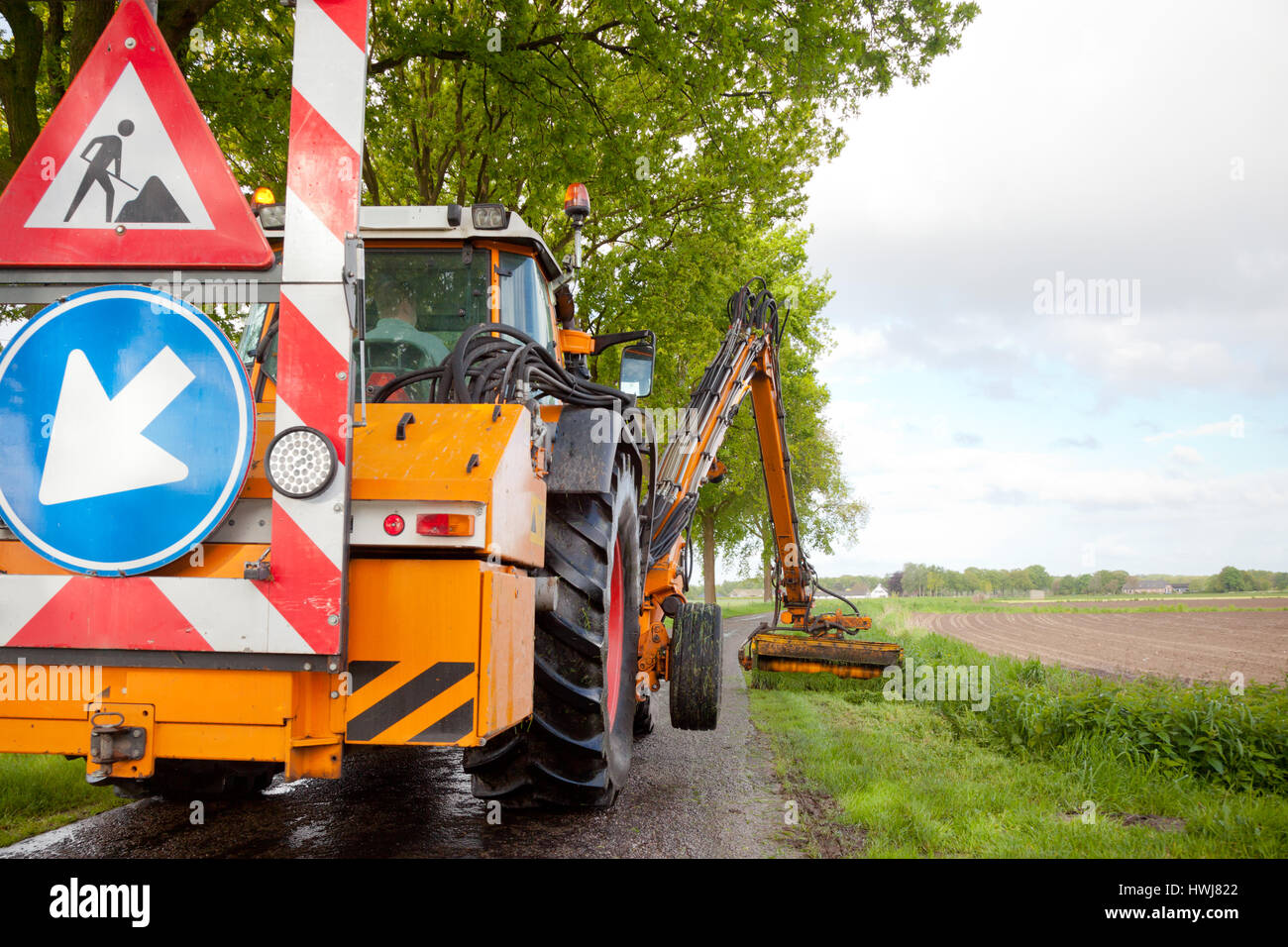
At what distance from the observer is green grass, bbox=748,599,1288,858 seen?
3.95 metres

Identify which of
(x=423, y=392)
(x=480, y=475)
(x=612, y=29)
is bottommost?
(x=480, y=475)

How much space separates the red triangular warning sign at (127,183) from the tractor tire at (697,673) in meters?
3.91

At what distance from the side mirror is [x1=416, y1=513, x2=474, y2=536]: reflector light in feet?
9.28

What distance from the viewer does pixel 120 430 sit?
2.29 metres

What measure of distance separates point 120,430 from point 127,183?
0.68 metres

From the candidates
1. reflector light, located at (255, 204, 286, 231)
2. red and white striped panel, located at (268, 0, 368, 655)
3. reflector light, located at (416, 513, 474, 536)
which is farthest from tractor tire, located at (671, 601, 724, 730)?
red and white striped panel, located at (268, 0, 368, 655)

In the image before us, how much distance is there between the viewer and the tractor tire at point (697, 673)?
5641mm

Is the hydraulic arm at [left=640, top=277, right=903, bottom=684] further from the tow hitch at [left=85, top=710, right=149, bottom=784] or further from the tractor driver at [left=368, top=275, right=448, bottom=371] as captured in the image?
the tow hitch at [left=85, top=710, right=149, bottom=784]

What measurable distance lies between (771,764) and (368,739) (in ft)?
12.7

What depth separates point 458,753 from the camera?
602 cm

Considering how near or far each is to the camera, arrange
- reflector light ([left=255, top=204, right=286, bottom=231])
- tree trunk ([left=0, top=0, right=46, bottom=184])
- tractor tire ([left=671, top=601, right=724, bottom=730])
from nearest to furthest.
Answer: reflector light ([left=255, top=204, right=286, bottom=231]), tractor tire ([left=671, top=601, right=724, bottom=730]), tree trunk ([left=0, top=0, right=46, bottom=184])

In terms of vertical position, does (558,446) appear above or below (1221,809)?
above
